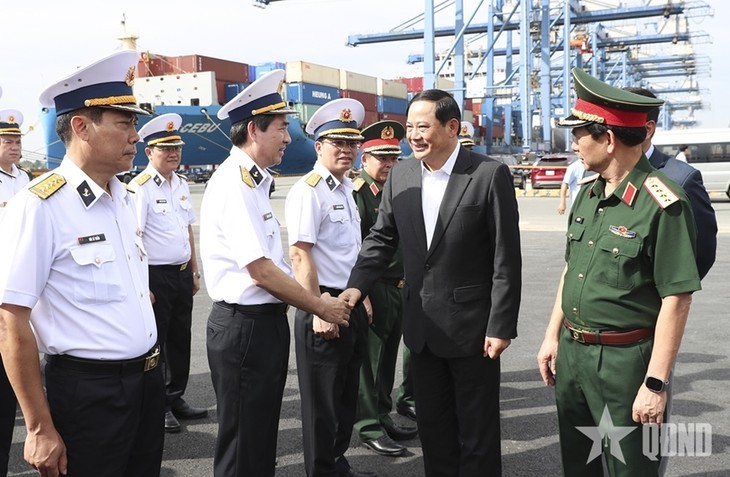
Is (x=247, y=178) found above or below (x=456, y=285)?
above

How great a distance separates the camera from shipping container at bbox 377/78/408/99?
44438 mm

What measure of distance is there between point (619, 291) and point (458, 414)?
961 mm

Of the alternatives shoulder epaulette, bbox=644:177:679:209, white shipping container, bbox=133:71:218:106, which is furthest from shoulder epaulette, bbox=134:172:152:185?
white shipping container, bbox=133:71:218:106

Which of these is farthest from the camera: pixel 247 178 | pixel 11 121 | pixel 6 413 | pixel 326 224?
pixel 11 121

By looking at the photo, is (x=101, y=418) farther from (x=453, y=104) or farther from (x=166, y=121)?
(x=166, y=121)

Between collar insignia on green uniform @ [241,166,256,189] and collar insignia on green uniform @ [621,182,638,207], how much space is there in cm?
150

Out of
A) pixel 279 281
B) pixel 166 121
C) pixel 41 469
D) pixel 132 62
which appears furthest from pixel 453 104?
pixel 166 121

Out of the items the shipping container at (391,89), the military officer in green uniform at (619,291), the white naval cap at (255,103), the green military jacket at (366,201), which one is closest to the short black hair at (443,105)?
the military officer in green uniform at (619,291)

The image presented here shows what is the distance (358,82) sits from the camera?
4231cm

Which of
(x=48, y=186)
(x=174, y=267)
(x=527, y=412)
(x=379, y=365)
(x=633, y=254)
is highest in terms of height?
(x=48, y=186)

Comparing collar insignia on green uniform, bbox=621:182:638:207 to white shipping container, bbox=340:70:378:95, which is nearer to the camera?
collar insignia on green uniform, bbox=621:182:638:207

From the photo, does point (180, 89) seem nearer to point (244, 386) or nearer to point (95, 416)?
point (244, 386)

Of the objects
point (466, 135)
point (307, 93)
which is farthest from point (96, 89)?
point (307, 93)

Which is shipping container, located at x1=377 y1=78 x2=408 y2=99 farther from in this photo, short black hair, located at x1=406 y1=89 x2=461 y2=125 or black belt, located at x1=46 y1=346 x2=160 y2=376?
black belt, located at x1=46 y1=346 x2=160 y2=376
